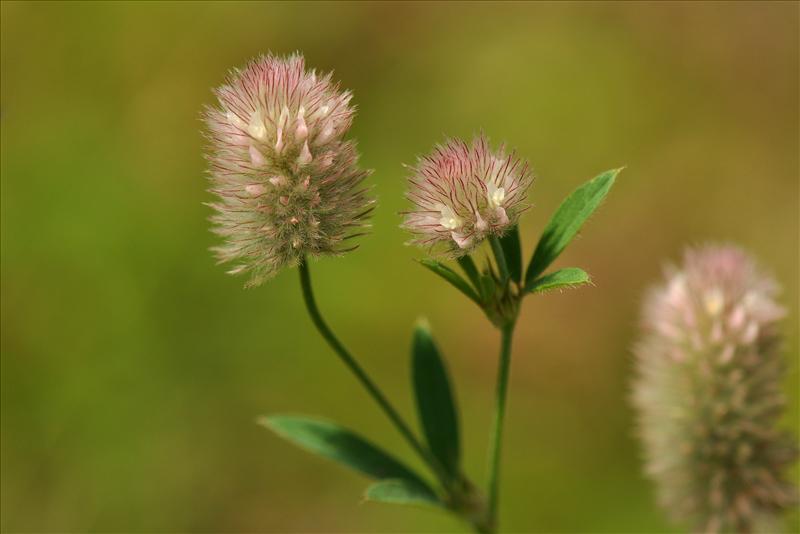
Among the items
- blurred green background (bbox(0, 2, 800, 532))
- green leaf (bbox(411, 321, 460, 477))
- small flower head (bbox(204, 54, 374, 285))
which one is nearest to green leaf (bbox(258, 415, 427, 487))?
green leaf (bbox(411, 321, 460, 477))

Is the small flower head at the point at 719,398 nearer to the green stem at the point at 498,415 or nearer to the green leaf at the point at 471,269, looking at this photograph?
the green stem at the point at 498,415

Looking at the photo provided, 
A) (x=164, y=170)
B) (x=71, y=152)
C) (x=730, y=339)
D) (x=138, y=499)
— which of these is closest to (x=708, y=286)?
(x=730, y=339)

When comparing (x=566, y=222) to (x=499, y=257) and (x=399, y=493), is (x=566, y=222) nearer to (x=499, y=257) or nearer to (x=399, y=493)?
(x=499, y=257)

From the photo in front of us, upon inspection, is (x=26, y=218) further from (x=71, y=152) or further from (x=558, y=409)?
(x=558, y=409)

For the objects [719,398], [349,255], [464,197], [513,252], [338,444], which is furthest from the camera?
[349,255]

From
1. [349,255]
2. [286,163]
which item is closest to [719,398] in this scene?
[286,163]

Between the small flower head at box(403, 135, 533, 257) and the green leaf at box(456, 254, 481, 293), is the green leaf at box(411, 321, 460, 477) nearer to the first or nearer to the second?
the green leaf at box(456, 254, 481, 293)
